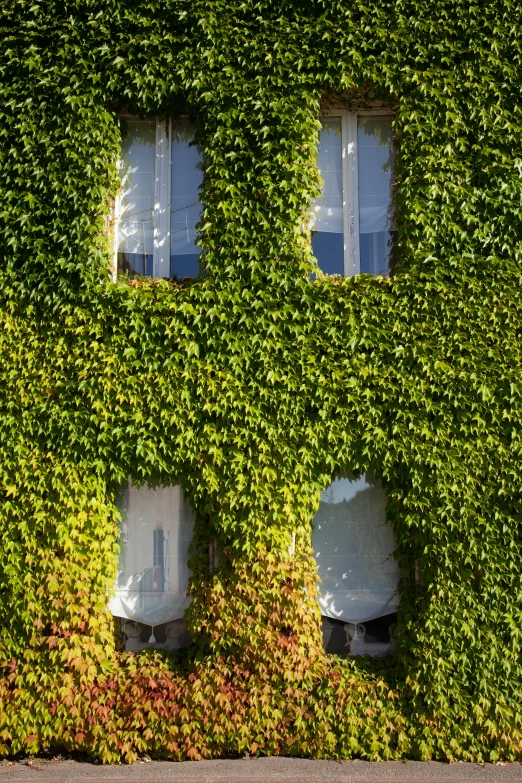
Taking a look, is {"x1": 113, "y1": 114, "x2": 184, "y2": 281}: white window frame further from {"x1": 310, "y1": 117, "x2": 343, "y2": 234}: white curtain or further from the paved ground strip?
the paved ground strip

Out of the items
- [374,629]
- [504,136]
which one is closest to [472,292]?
[504,136]

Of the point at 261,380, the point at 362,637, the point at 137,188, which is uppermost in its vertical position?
the point at 137,188

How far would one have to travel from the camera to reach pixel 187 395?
6059 millimetres

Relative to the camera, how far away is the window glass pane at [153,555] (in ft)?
20.6

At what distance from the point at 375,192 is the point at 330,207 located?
50 cm

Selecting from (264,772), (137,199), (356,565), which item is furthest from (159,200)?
(264,772)

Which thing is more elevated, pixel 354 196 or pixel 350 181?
pixel 350 181

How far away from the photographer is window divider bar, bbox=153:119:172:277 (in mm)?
6688

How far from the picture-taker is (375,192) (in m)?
6.71

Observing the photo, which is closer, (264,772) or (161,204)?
(264,772)

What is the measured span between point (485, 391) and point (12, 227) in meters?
4.90

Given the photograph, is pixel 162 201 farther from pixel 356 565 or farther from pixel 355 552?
pixel 356 565

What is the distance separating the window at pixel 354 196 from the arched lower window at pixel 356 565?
224 cm

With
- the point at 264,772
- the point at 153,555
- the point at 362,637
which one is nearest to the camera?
the point at 264,772
